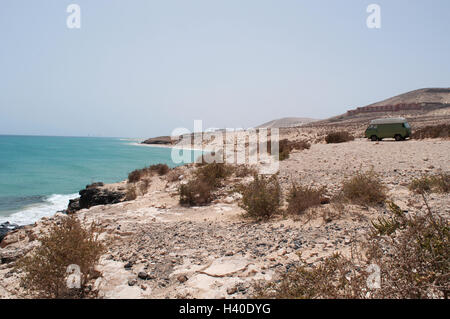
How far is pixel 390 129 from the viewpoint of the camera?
67.9ft

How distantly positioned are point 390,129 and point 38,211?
23788 mm

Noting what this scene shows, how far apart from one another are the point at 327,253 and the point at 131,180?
12.7 metres

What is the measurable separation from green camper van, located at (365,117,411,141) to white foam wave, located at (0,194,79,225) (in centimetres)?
2233

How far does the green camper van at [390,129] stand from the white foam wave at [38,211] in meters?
22.3

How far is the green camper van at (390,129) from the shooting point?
20.1 metres

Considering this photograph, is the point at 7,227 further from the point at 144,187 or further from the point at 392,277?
the point at 392,277

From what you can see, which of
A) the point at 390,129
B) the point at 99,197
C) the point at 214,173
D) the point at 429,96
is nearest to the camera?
the point at 214,173

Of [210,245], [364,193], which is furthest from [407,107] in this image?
[210,245]

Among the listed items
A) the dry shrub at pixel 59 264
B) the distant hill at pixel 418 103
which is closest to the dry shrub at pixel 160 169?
the dry shrub at pixel 59 264

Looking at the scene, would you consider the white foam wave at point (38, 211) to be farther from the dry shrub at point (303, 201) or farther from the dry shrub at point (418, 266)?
the dry shrub at point (418, 266)
